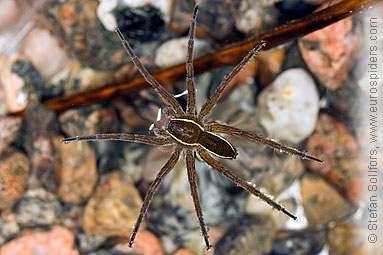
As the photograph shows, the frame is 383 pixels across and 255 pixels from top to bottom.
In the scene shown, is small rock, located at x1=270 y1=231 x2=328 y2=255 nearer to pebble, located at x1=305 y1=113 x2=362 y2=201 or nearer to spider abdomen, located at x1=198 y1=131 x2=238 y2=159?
pebble, located at x1=305 y1=113 x2=362 y2=201

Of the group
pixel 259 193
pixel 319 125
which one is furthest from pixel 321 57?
pixel 259 193

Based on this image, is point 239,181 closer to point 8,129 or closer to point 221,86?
point 221,86

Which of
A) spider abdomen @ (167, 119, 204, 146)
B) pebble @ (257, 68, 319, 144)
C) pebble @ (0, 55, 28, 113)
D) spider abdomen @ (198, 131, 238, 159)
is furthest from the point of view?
pebble @ (0, 55, 28, 113)

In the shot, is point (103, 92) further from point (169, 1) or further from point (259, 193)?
point (259, 193)

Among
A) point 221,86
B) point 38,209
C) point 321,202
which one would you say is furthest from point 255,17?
point 38,209

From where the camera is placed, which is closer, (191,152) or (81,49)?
(191,152)

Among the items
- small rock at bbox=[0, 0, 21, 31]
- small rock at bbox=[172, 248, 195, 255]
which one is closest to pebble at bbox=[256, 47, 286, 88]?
small rock at bbox=[172, 248, 195, 255]
